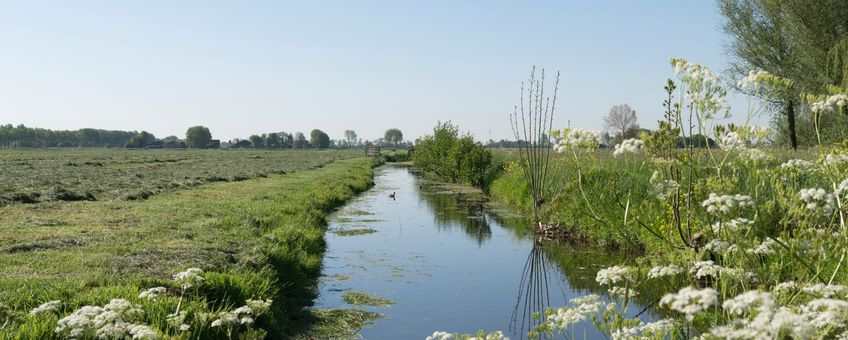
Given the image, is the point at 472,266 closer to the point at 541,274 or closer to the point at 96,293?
the point at 541,274

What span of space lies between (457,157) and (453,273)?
24.5 m

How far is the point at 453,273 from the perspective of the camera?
12430 millimetres

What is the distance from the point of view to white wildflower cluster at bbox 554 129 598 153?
6340mm

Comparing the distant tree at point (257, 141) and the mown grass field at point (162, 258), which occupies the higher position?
the distant tree at point (257, 141)

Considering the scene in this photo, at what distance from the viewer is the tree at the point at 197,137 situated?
170 m

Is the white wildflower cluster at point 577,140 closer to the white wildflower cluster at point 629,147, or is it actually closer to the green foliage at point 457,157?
the white wildflower cluster at point 629,147

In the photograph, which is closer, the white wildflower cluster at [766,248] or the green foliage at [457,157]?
the white wildflower cluster at [766,248]

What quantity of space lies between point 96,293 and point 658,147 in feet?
20.7

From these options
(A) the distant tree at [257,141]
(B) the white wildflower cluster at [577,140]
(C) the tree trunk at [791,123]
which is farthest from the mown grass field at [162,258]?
(A) the distant tree at [257,141]

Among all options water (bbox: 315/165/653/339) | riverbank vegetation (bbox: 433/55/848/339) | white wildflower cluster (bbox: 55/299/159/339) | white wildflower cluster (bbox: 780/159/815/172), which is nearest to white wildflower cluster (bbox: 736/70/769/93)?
riverbank vegetation (bbox: 433/55/848/339)

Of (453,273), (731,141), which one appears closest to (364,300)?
(453,273)

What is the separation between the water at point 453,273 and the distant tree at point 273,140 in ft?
561

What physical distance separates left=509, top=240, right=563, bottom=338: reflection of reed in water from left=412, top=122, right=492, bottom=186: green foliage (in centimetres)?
1966

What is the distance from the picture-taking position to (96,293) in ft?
23.0
